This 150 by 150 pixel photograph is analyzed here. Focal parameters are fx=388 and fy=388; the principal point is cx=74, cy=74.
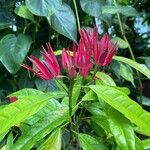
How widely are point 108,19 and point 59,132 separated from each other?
58cm

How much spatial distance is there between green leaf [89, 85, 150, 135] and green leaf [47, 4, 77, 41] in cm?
39

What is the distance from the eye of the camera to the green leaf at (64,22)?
3.16 ft

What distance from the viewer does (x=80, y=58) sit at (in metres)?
0.57

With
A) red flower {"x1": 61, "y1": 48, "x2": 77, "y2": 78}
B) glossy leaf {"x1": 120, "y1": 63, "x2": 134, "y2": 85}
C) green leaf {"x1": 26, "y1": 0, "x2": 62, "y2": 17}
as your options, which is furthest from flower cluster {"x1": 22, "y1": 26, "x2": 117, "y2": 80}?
glossy leaf {"x1": 120, "y1": 63, "x2": 134, "y2": 85}

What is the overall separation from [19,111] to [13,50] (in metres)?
0.44

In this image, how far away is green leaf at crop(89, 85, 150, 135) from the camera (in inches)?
22.0

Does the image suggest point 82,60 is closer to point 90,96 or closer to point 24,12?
point 90,96

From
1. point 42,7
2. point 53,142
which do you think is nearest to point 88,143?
point 53,142

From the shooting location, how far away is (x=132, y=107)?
22.4 inches

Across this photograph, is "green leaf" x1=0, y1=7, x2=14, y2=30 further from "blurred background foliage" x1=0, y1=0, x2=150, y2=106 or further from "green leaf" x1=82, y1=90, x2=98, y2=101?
"green leaf" x1=82, y1=90, x2=98, y2=101

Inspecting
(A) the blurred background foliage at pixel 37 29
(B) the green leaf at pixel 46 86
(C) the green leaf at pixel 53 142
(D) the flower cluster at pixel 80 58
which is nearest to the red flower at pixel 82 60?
(D) the flower cluster at pixel 80 58

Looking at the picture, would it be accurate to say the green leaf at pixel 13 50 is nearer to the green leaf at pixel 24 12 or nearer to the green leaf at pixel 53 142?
the green leaf at pixel 24 12

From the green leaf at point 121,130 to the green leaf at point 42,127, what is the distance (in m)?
0.08

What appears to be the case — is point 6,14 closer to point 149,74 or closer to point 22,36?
point 22,36
